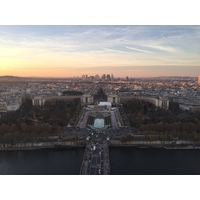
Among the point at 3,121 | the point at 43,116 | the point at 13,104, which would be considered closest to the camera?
the point at 3,121

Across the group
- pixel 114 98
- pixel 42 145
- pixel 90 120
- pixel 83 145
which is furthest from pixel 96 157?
pixel 114 98

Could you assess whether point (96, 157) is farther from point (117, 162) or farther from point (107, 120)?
point (107, 120)

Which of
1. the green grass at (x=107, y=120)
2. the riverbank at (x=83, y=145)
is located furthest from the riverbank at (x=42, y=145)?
the green grass at (x=107, y=120)

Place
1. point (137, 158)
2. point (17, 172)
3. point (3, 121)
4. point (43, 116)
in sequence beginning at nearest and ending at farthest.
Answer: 1. point (17, 172)
2. point (137, 158)
3. point (3, 121)
4. point (43, 116)

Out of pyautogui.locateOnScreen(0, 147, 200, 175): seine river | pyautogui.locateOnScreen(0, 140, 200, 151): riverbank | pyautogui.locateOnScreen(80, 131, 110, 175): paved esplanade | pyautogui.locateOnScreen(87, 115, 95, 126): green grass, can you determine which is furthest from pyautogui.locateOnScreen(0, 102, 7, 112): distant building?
pyautogui.locateOnScreen(80, 131, 110, 175): paved esplanade

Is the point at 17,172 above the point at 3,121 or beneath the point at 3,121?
beneath

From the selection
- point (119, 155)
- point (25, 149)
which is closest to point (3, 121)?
point (25, 149)

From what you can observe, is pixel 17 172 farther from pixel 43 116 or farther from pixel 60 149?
pixel 43 116
